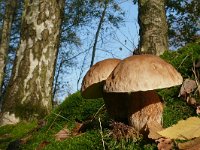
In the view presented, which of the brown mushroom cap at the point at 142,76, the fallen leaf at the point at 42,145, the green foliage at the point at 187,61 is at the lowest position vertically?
the fallen leaf at the point at 42,145

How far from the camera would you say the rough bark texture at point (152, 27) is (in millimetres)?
5199

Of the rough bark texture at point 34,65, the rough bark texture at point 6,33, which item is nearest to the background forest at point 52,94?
the rough bark texture at point 34,65

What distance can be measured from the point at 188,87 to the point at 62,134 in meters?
1.09

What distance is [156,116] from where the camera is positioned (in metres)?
2.08

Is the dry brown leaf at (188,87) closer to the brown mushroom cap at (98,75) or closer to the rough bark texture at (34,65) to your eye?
the brown mushroom cap at (98,75)

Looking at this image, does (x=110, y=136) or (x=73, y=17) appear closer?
(x=110, y=136)

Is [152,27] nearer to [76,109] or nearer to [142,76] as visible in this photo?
[76,109]

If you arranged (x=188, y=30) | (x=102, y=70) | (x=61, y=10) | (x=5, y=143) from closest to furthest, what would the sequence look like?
(x=102, y=70), (x=5, y=143), (x=61, y=10), (x=188, y=30)

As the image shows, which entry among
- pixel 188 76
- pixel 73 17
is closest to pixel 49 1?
pixel 188 76

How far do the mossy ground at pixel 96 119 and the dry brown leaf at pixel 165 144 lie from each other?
9cm

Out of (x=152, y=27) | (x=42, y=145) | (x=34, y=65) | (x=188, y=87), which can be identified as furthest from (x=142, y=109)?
(x=34, y=65)

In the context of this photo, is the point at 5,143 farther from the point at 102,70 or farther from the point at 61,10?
the point at 61,10

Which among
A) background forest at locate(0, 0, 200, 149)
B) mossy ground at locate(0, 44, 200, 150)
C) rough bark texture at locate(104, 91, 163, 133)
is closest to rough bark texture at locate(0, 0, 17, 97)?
background forest at locate(0, 0, 200, 149)

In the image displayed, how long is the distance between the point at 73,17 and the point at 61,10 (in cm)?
1849
